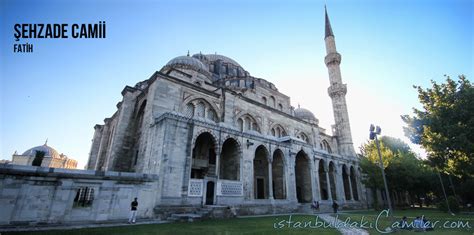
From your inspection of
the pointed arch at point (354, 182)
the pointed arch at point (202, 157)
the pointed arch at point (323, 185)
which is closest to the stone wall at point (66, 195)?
the pointed arch at point (202, 157)

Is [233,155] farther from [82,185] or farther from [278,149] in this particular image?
[82,185]

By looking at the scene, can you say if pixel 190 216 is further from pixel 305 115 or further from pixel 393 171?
pixel 305 115

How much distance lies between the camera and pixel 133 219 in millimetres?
9453

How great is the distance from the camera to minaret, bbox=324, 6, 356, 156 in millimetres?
28250

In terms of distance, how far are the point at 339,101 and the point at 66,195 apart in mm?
29226

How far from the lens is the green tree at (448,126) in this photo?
11.9m

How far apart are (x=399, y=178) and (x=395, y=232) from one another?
18551mm

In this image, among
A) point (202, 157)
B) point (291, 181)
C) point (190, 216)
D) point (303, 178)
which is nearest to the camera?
point (190, 216)

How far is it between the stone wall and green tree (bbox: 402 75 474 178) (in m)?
16.2

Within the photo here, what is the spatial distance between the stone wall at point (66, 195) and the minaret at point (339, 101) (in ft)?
82.7

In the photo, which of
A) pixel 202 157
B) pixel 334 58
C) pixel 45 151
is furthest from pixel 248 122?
pixel 45 151

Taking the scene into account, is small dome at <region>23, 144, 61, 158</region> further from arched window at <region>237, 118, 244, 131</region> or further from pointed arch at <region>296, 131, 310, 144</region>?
pointed arch at <region>296, 131, 310, 144</region>

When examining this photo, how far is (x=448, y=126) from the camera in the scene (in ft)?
40.1

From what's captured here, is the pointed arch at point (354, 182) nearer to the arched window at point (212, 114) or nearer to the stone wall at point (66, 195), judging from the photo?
the arched window at point (212, 114)
